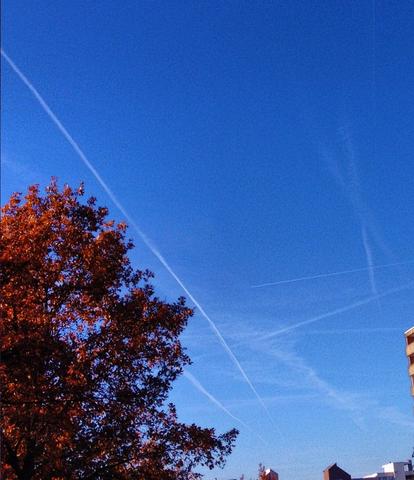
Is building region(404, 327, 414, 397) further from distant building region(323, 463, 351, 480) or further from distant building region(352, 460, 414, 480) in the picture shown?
distant building region(352, 460, 414, 480)

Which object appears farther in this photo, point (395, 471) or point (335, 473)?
point (395, 471)

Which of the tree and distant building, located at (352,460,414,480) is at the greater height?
distant building, located at (352,460,414,480)

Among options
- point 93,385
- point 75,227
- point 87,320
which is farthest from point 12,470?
point 75,227

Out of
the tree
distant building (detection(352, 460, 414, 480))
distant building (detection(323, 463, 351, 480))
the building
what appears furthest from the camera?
distant building (detection(352, 460, 414, 480))

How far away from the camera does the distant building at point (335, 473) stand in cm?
9700

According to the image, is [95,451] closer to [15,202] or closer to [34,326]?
[34,326]

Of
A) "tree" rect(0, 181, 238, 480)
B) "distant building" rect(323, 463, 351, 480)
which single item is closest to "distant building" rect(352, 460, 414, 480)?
"distant building" rect(323, 463, 351, 480)

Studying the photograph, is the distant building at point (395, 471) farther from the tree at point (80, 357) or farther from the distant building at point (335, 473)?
the tree at point (80, 357)

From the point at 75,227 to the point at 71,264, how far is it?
1.45 metres

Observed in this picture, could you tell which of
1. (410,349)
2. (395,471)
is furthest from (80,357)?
(395,471)

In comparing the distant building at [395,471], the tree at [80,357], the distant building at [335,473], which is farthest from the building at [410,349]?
the tree at [80,357]

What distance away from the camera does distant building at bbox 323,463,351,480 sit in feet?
318

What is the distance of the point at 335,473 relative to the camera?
3846 inches

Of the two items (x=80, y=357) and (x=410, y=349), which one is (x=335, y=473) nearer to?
(x=410, y=349)
